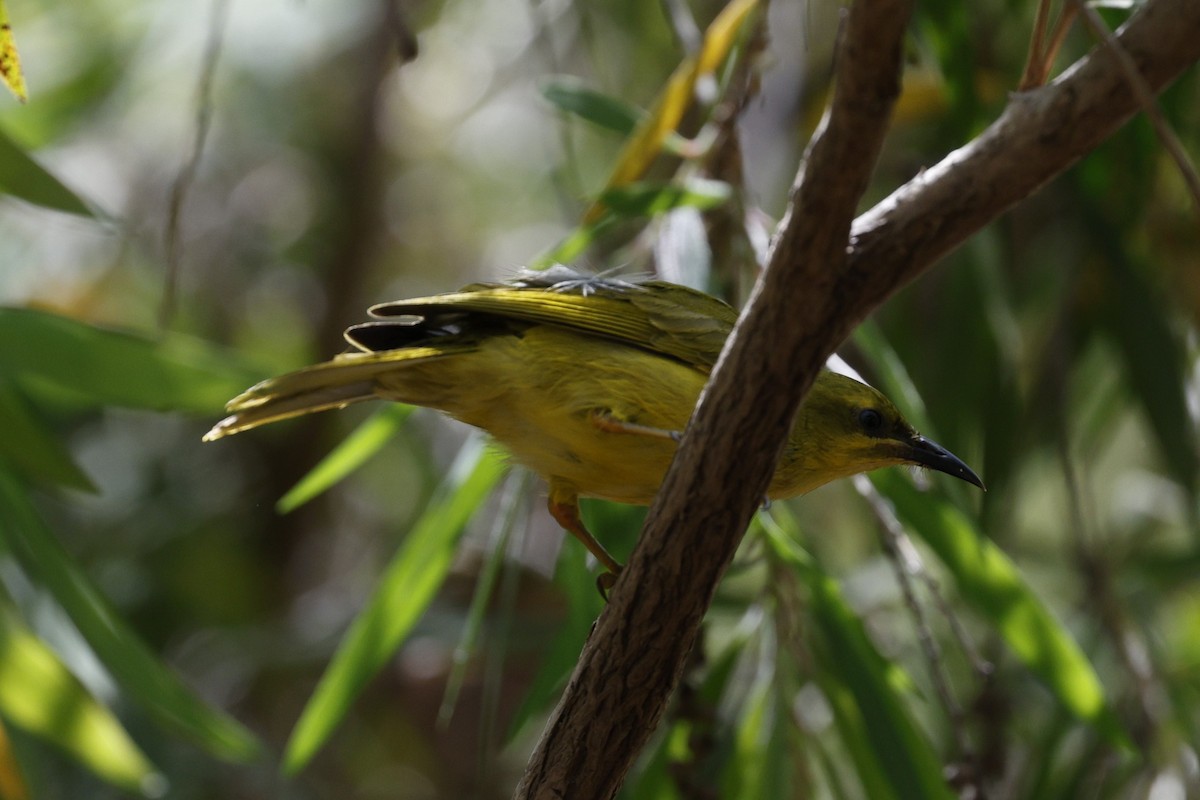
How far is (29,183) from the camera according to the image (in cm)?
267

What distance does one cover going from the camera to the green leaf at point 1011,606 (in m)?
2.67

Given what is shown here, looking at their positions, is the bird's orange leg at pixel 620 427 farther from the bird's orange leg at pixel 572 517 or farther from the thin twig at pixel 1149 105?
the thin twig at pixel 1149 105

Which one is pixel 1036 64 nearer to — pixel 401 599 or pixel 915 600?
pixel 915 600

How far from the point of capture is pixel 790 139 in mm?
4855

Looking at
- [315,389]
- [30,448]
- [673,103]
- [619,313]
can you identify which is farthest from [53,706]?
[673,103]

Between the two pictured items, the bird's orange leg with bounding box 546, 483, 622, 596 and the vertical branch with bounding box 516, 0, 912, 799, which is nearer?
the vertical branch with bounding box 516, 0, 912, 799

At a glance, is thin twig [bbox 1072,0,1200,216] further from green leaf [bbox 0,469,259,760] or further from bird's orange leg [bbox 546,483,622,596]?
green leaf [bbox 0,469,259,760]

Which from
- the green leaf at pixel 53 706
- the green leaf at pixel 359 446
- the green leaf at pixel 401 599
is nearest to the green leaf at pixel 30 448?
the green leaf at pixel 53 706

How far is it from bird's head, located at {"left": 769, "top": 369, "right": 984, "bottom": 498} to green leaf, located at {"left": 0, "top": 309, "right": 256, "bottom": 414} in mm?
1260

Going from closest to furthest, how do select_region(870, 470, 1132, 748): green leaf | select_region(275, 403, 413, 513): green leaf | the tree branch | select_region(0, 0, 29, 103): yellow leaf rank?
the tree branch, select_region(0, 0, 29, 103): yellow leaf, select_region(870, 470, 1132, 748): green leaf, select_region(275, 403, 413, 513): green leaf

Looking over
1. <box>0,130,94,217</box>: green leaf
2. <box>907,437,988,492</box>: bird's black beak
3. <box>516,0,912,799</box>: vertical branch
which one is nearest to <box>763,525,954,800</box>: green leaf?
<box>907,437,988,492</box>: bird's black beak

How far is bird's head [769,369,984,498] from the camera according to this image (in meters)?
2.48

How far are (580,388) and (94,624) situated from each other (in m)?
1.15

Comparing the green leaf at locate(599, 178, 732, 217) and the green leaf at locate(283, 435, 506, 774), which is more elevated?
the green leaf at locate(599, 178, 732, 217)
